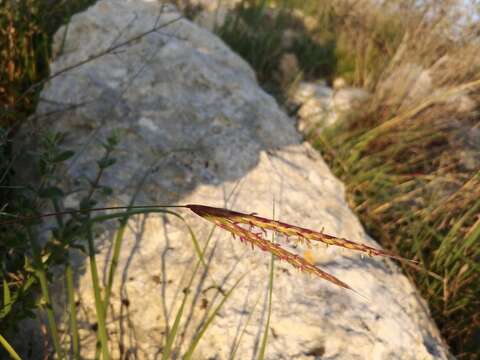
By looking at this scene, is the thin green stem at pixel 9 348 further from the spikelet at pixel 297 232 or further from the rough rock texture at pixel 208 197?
the spikelet at pixel 297 232

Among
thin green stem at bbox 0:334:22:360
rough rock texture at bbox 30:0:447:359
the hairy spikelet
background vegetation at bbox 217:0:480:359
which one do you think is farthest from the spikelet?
background vegetation at bbox 217:0:480:359

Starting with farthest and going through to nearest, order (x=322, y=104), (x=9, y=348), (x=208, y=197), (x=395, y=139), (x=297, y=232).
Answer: (x=322, y=104), (x=395, y=139), (x=208, y=197), (x=9, y=348), (x=297, y=232)

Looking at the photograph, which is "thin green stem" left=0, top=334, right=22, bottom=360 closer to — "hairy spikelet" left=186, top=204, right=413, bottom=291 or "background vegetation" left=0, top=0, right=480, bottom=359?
"background vegetation" left=0, top=0, right=480, bottom=359

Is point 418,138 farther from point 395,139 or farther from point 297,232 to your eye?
point 297,232

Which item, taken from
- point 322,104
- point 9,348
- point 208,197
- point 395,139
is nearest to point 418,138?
point 395,139

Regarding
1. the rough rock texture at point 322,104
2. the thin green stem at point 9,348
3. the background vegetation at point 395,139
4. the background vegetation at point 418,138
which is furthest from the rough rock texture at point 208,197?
the rough rock texture at point 322,104
